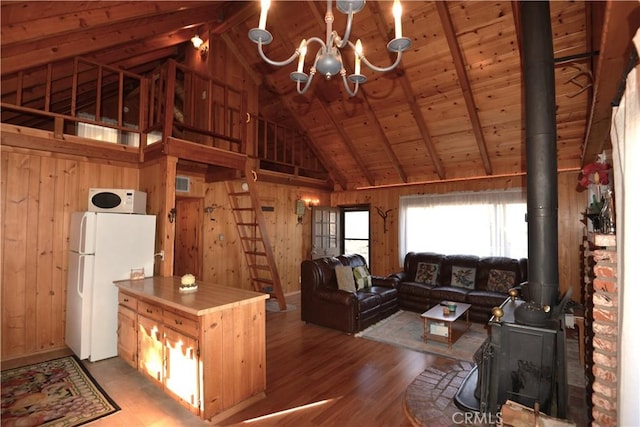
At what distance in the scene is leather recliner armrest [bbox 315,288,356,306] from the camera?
4.19 metres

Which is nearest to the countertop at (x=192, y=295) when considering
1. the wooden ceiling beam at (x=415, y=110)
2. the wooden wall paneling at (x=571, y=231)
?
the wooden ceiling beam at (x=415, y=110)

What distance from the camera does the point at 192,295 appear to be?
105 inches

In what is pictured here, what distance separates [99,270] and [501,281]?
546 cm

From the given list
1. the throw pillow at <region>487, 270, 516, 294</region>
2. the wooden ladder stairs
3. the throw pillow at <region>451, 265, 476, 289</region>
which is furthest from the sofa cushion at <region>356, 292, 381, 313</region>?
the throw pillow at <region>487, 270, 516, 294</region>

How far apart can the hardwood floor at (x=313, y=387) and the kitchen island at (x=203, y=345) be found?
14 centimetres

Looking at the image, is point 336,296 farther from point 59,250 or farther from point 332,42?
point 59,250

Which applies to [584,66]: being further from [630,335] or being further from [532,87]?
[630,335]

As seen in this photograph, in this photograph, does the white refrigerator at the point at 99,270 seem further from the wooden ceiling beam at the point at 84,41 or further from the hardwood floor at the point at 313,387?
the wooden ceiling beam at the point at 84,41

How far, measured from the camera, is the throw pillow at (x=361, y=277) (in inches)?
194

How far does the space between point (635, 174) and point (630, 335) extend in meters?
0.72

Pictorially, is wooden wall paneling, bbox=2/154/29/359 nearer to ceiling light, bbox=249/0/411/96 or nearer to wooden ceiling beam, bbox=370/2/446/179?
ceiling light, bbox=249/0/411/96

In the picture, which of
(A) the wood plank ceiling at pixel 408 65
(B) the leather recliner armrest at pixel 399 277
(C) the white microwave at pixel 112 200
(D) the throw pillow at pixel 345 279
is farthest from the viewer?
(B) the leather recliner armrest at pixel 399 277

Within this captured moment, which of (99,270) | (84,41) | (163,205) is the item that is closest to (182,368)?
(99,270)

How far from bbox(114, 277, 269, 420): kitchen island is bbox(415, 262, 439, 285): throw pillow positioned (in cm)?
362
